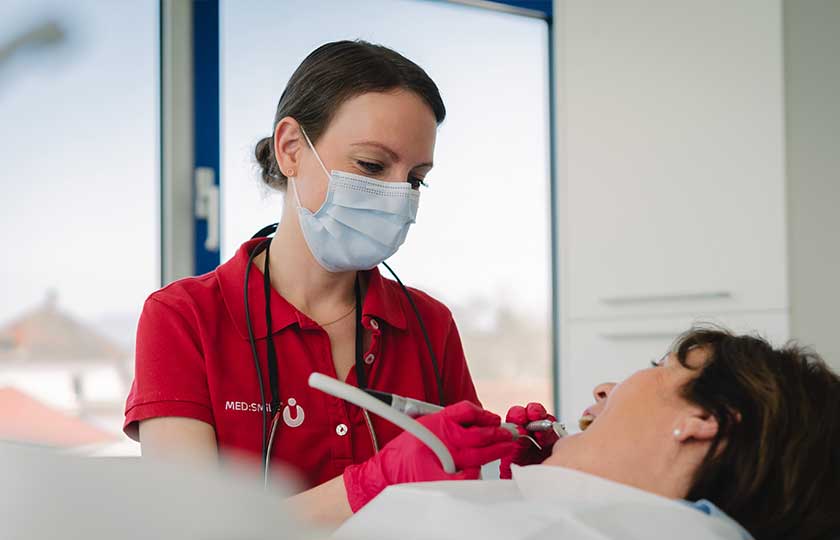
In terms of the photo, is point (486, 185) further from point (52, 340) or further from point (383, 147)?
point (383, 147)

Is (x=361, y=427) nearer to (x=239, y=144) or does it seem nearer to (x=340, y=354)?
(x=340, y=354)

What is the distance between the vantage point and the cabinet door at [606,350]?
251cm

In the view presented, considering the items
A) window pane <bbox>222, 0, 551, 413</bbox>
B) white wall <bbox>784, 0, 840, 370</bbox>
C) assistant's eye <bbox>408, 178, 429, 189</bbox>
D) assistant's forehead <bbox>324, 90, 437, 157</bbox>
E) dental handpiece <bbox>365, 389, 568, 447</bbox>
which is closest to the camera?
dental handpiece <bbox>365, 389, 568, 447</bbox>

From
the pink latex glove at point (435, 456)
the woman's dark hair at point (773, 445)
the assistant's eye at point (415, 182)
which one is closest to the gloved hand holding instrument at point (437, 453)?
the pink latex glove at point (435, 456)

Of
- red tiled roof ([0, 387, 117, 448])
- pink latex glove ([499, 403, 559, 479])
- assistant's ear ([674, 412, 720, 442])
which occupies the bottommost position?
pink latex glove ([499, 403, 559, 479])

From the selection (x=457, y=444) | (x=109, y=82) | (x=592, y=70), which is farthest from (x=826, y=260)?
(x=109, y=82)

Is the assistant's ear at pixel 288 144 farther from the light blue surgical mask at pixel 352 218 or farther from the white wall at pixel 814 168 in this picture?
the white wall at pixel 814 168

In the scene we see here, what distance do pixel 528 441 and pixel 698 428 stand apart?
1.21 ft

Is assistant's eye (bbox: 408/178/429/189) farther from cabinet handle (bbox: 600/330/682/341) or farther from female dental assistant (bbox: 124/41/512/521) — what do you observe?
cabinet handle (bbox: 600/330/682/341)

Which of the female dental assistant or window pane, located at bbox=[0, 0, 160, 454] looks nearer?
the female dental assistant

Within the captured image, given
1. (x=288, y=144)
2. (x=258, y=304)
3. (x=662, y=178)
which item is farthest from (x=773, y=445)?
(x=662, y=178)

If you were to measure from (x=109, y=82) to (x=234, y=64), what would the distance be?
1.14ft

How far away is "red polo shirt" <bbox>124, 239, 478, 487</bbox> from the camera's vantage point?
1.29 metres

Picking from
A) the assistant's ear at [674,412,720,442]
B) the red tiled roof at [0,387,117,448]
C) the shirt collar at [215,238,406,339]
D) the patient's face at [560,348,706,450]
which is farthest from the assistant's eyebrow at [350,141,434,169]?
the red tiled roof at [0,387,117,448]
